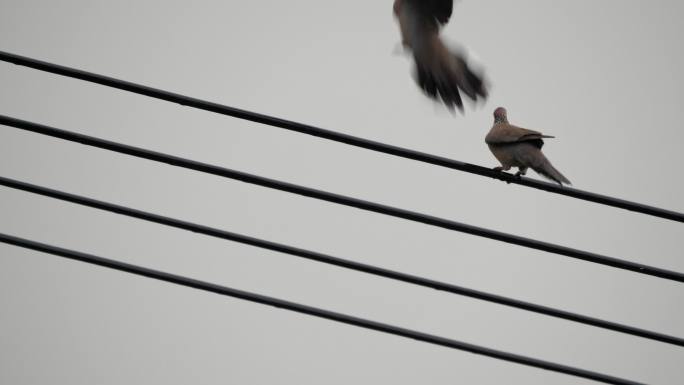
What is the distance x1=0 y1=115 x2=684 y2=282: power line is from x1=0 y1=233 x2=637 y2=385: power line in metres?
0.48

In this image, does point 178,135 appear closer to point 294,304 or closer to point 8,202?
point 8,202

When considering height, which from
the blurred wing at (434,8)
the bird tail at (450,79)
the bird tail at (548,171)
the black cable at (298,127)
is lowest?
the black cable at (298,127)

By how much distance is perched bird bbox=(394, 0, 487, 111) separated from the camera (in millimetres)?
4590

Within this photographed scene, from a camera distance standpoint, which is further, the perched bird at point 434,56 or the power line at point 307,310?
the perched bird at point 434,56

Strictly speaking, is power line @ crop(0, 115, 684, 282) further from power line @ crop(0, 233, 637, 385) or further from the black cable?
power line @ crop(0, 233, 637, 385)

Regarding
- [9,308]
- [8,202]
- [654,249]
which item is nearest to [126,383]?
[9,308]

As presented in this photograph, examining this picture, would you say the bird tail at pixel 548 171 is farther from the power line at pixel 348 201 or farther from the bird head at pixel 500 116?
the power line at pixel 348 201

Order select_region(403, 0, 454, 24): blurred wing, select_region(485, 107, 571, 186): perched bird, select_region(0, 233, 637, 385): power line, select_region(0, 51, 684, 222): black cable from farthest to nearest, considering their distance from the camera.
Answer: select_region(485, 107, 571, 186): perched bird, select_region(403, 0, 454, 24): blurred wing, select_region(0, 233, 637, 385): power line, select_region(0, 51, 684, 222): black cable

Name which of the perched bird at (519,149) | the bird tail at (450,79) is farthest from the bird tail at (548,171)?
the bird tail at (450,79)

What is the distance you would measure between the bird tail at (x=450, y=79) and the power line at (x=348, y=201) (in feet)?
5.06

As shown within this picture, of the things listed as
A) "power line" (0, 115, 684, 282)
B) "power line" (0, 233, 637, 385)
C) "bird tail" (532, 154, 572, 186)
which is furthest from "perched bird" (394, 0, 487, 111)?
"power line" (0, 233, 637, 385)

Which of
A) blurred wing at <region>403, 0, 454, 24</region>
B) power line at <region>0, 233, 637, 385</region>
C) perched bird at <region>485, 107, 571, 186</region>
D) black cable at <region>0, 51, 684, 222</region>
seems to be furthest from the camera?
perched bird at <region>485, 107, 571, 186</region>

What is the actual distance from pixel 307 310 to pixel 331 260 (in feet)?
0.83

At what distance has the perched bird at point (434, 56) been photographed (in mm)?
4590
